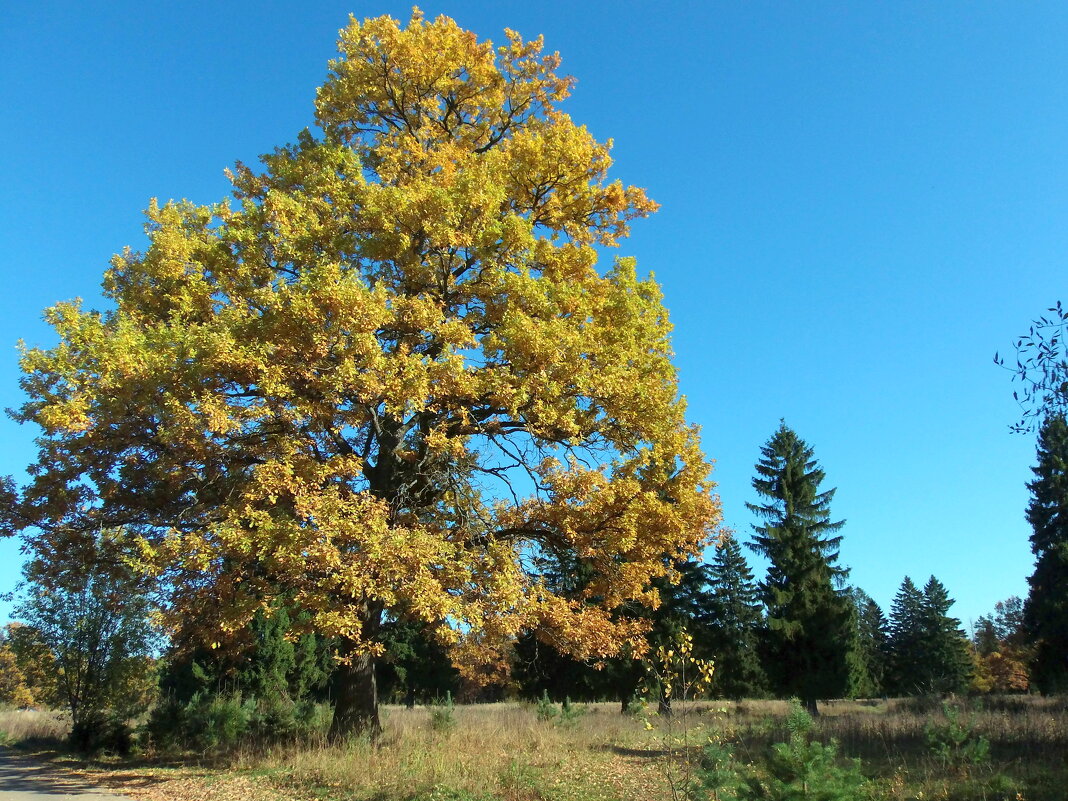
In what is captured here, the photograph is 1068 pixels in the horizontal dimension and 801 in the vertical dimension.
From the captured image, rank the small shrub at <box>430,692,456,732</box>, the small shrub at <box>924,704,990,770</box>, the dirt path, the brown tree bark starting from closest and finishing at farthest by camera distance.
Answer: the small shrub at <box>924,704,990,770</box> → the dirt path → the brown tree bark → the small shrub at <box>430,692,456,732</box>

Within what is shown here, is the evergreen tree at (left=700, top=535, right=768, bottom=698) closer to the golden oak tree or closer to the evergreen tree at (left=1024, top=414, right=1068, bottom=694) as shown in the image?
the evergreen tree at (left=1024, top=414, right=1068, bottom=694)

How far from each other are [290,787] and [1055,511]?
38055 mm

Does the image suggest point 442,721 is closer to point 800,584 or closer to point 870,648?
point 800,584

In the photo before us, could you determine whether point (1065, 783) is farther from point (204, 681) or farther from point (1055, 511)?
point (1055, 511)

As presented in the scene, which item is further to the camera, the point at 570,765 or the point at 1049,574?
the point at 1049,574

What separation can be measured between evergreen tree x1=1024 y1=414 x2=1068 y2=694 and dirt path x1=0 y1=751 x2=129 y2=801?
3651 centimetres

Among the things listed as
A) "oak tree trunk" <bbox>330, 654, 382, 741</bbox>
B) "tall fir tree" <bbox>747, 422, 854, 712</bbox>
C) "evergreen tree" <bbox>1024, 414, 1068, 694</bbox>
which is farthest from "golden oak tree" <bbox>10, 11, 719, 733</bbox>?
"evergreen tree" <bbox>1024, 414, 1068, 694</bbox>

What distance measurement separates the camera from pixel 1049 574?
3222 cm

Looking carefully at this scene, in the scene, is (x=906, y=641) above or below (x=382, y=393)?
below

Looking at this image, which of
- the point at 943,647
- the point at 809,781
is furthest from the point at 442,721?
the point at 943,647

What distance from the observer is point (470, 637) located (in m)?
10.6

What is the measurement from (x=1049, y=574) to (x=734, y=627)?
1548cm

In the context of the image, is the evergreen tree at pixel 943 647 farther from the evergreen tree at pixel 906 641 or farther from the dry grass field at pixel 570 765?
the dry grass field at pixel 570 765

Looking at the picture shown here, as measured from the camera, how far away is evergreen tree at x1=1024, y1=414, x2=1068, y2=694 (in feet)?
102
